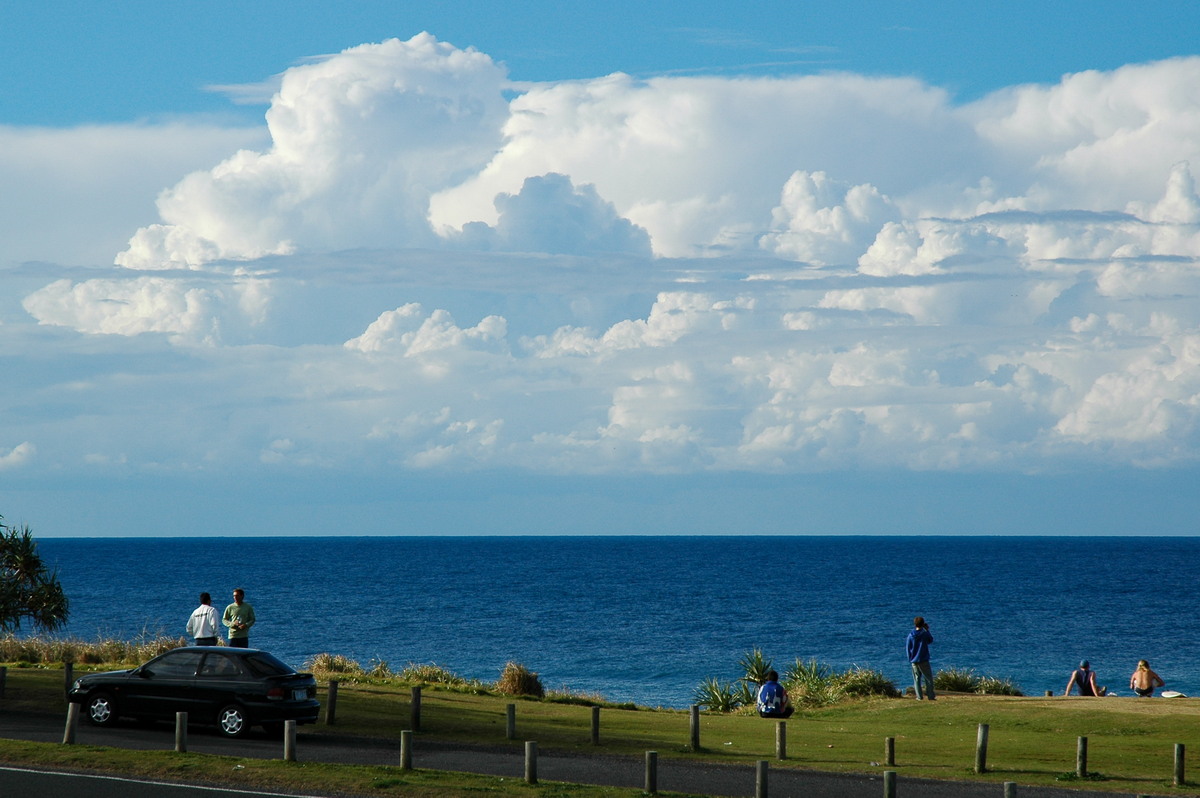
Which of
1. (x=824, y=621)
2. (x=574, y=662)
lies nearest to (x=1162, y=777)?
(x=574, y=662)

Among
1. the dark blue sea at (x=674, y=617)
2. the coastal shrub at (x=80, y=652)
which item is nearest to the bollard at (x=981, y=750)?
the coastal shrub at (x=80, y=652)

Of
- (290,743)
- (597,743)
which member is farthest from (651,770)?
(597,743)

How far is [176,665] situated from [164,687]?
1.36ft

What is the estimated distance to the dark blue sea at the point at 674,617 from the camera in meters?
56.2

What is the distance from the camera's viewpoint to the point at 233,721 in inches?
806

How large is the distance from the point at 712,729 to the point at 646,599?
239 ft

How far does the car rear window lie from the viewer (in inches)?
811

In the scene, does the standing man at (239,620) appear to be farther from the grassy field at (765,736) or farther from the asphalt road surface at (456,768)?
the asphalt road surface at (456,768)

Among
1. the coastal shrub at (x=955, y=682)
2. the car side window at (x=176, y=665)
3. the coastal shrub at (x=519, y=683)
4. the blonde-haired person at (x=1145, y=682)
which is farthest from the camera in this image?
the coastal shrub at (x=955, y=682)

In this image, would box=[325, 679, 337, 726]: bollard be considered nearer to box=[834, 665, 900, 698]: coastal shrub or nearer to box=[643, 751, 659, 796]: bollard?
box=[643, 751, 659, 796]: bollard

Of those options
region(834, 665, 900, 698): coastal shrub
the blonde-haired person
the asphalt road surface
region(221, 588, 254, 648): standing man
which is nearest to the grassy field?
the asphalt road surface

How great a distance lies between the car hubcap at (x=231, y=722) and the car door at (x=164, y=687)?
65 cm

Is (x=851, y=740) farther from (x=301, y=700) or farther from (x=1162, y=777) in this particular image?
(x=301, y=700)

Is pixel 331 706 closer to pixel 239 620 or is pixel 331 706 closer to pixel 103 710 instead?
pixel 239 620
